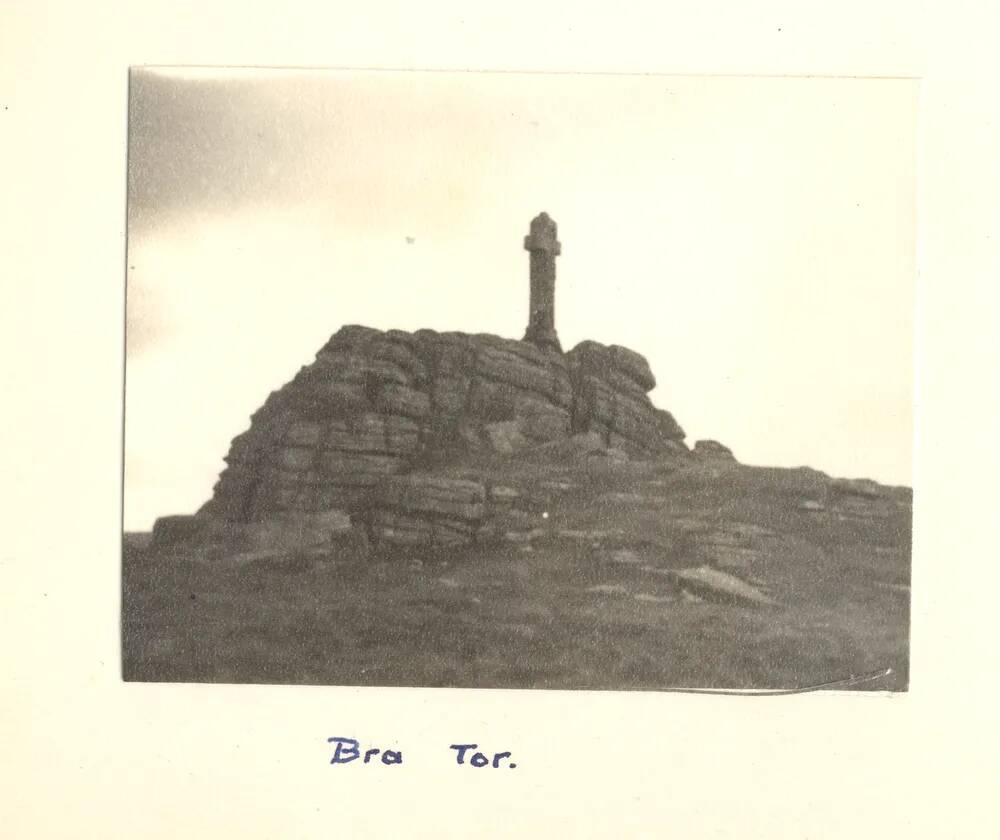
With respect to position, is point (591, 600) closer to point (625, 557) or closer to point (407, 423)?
point (625, 557)

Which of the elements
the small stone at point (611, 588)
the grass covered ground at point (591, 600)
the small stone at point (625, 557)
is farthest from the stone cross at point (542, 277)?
the small stone at point (611, 588)

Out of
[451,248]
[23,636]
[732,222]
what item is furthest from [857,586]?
[23,636]

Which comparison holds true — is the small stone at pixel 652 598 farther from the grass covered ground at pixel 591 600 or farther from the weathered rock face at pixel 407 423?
the weathered rock face at pixel 407 423

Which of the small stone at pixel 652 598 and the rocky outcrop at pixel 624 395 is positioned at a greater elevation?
the rocky outcrop at pixel 624 395

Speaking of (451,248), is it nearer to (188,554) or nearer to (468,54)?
(468,54)
